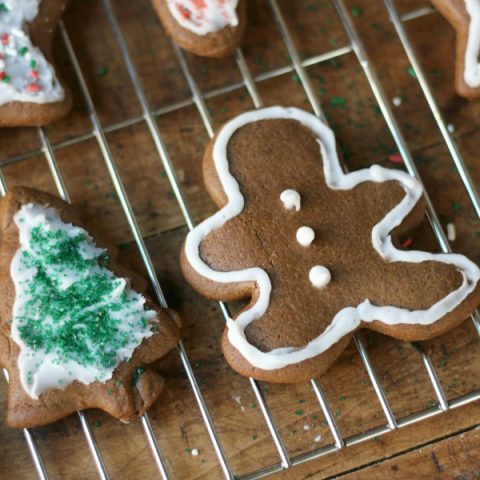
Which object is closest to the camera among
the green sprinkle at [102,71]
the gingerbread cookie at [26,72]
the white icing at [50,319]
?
the white icing at [50,319]

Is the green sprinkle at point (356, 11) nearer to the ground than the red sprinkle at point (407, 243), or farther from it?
farther from it

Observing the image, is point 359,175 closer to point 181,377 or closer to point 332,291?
point 332,291

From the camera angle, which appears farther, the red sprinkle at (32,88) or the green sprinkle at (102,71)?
the green sprinkle at (102,71)

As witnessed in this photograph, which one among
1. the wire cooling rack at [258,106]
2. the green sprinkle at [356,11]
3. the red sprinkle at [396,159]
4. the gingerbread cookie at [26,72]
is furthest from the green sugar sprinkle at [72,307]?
the green sprinkle at [356,11]

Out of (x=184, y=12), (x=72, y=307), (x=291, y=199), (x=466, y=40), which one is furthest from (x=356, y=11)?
(x=72, y=307)

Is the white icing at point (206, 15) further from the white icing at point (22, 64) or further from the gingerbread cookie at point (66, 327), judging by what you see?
the gingerbread cookie at point (66, 327)

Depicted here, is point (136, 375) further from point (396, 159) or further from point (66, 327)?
point (396, 159)
